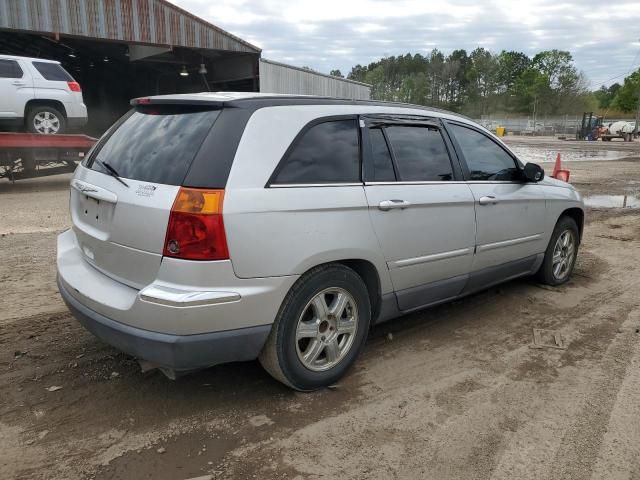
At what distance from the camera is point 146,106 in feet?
10.7

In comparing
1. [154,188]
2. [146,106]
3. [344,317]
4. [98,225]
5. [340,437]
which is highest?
[146,106]

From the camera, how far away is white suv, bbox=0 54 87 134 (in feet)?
35.8

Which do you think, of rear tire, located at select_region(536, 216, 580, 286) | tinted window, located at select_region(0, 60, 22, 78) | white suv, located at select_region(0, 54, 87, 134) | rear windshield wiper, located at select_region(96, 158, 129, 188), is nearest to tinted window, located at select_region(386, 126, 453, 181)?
rear windshield wiper, located at select_region(96, 158, 129, 188)

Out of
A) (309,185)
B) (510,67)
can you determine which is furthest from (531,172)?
(510,67)

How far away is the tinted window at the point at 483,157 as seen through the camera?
163 inches

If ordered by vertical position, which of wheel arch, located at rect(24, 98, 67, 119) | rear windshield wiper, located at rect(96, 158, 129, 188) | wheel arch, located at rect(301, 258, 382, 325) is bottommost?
wheel arch, located at rect(301, 258, 382, 325)

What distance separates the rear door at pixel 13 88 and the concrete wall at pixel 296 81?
33.1ft

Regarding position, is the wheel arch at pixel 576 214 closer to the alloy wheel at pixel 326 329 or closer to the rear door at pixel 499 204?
the rear door at pixel 499 204

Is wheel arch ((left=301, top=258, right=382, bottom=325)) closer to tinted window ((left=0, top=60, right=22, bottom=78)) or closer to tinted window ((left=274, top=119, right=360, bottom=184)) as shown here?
tinted window ((left=274, top=119, right=360, bottom=184))

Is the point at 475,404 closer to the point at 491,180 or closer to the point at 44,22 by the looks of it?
the point at 491,180

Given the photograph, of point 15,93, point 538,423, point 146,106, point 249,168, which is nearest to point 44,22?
point 15,93

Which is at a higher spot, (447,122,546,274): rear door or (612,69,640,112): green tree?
(612,69,640,112): green tree

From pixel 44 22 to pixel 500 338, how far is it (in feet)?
55.5

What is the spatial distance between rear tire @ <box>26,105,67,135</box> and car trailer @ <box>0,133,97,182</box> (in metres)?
0.69
